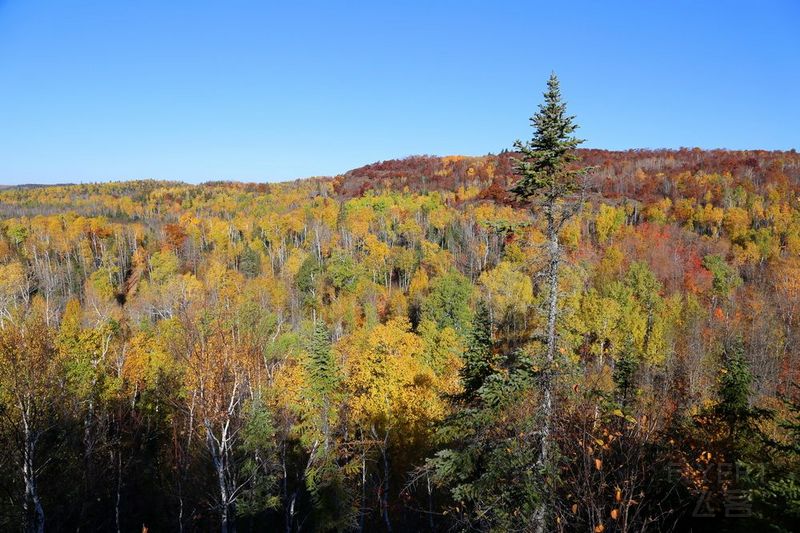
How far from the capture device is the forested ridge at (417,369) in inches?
412

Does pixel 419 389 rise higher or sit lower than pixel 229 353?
lower

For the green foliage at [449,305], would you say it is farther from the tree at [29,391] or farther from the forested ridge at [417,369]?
the tree at [29,391]

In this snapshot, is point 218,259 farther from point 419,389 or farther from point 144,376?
point 419,389

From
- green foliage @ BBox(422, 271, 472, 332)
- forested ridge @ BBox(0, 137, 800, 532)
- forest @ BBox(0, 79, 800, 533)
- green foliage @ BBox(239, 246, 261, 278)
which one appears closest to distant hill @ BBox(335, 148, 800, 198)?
forested ridge @ BBox(0, 137, 800, 532)

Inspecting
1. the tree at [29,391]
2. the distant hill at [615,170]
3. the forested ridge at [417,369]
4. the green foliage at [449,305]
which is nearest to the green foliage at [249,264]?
the forested ridge at [417,369]

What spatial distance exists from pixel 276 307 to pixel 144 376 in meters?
31.4

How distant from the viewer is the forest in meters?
10.4

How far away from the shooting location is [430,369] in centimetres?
3152

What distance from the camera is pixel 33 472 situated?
11586mm

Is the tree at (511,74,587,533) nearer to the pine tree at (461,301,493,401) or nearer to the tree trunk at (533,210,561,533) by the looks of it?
the tree trunk at (533,210,561,533)

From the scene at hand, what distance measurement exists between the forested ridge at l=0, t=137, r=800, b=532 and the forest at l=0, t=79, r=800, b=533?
0.52 ft

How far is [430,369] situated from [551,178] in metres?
22.8

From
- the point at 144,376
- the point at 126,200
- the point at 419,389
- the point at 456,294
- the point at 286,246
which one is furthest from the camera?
the point at 126,200

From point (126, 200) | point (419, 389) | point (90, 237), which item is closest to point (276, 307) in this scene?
point (419, 389)
